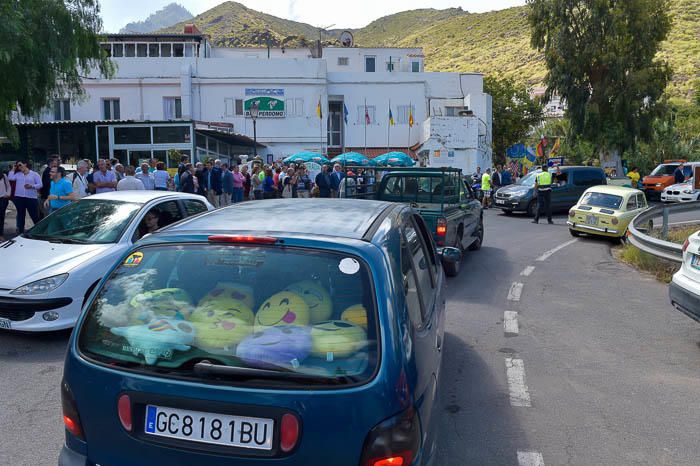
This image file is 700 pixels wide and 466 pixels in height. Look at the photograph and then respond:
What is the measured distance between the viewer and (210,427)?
2.61 meters

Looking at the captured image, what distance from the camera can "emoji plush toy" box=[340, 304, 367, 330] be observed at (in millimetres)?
2740

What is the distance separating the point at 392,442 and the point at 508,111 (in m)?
53.5

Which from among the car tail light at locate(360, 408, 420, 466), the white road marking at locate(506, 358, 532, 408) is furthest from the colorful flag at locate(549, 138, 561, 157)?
the car tail light at locate(360, 408, 420, 466)

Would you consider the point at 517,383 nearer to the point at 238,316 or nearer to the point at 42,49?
the point at 238,316

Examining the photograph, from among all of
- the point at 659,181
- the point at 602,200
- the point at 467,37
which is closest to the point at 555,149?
the point at 659,181

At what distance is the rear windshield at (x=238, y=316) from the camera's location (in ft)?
8.71

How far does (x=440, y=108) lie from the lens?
44.7 meters

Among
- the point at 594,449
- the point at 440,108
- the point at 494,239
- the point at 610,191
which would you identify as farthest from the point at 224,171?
the point at 440,108

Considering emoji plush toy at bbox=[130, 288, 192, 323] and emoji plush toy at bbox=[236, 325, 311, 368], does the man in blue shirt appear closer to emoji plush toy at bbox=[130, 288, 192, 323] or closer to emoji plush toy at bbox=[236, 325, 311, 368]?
emoji plush toy at bbox=[130, 288, 192, 323]

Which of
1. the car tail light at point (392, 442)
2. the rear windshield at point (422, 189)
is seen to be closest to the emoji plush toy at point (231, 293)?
the car tail light at point (392, 442)

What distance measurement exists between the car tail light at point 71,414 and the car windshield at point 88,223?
4.51 m

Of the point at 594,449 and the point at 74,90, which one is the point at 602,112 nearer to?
the point at 74,90

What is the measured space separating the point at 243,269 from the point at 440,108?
142 ft

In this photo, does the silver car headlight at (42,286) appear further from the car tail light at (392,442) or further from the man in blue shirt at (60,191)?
the man in blue shirt at (60,191)
